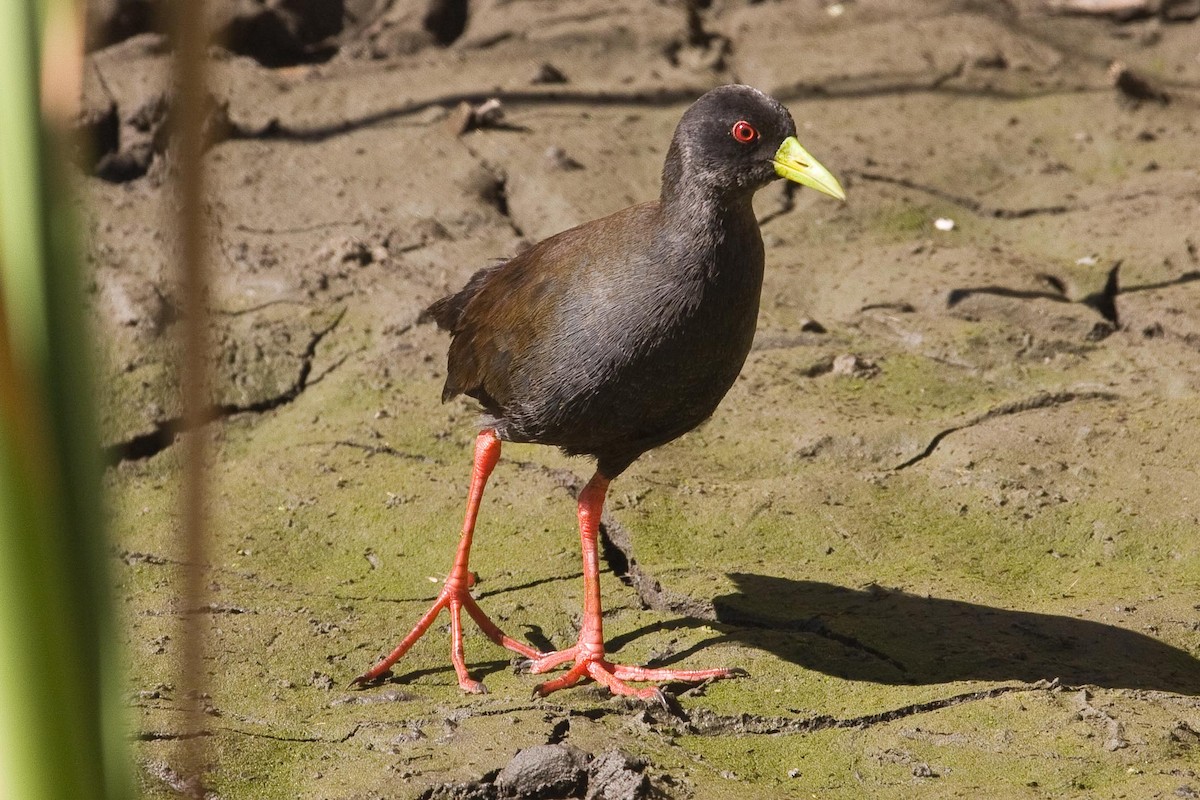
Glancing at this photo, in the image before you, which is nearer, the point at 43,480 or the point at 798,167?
the point at 43,480

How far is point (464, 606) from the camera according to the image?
153 inches

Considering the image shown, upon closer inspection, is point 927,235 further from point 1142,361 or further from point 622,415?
point 622,415

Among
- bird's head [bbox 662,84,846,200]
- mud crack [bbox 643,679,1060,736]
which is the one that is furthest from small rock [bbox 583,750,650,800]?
bird's head [bbox 662,84,846,200]

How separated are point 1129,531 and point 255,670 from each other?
2719mm

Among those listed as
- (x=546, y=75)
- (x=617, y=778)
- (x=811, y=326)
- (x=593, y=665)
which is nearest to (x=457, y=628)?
(x=593, y=665)

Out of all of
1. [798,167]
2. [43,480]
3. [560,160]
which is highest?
[43,480]

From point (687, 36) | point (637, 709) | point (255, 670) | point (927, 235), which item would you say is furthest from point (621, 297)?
point (687, 36)

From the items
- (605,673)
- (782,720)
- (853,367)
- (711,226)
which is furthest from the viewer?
(853,367)

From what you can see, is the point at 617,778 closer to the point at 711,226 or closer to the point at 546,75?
the point at 711,226

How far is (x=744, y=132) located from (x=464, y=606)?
1.61 m

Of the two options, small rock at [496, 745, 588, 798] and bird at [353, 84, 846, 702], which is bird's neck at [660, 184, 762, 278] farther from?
small rock at [496, 745, 588, 798]

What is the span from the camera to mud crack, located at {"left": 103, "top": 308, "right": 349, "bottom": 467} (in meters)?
4.96

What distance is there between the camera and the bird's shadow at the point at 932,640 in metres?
3.50

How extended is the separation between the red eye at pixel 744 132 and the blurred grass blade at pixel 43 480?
2.95 metres
